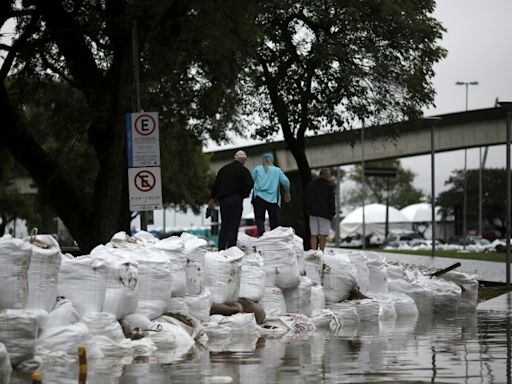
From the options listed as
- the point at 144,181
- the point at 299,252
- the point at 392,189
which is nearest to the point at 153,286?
the point at 299,252

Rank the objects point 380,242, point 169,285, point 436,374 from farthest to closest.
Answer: point 380,242 → point 169,285 → point 436,374

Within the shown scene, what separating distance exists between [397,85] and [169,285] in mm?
22704

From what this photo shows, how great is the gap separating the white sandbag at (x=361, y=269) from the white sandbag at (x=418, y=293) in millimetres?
1389

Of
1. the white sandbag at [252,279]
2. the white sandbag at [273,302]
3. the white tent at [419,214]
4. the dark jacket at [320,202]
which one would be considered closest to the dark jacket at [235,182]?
the dark jacket at [320,202]

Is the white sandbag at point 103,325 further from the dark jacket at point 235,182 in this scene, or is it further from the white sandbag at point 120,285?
the dark jacket at point 235,182

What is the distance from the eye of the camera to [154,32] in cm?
2247

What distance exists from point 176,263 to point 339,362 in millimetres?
2882

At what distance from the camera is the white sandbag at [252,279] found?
1366 cm

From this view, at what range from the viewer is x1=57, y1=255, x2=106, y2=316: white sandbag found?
10.6 metres

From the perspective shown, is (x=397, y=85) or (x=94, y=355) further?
(x=397, y=85)

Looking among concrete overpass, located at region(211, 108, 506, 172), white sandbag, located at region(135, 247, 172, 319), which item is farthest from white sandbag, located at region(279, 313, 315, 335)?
concrete overpass, located at region(211, 108, 506, 172)

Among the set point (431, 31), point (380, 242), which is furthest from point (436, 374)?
point (380, 242)

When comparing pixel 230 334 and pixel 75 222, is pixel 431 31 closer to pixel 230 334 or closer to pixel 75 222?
pixel 75 222

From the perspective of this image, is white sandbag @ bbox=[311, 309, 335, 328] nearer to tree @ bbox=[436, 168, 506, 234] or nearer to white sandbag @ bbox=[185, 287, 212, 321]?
white sandbag @ bbox=[185, 287, 212, 321]
